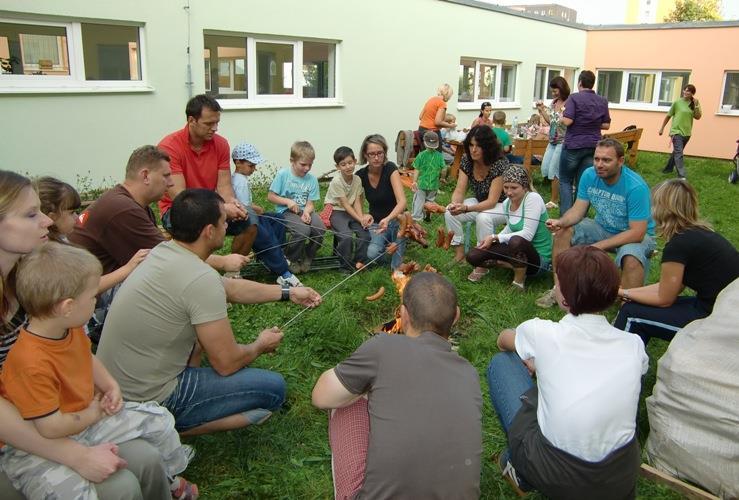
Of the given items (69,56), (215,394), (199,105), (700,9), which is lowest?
(215,394)

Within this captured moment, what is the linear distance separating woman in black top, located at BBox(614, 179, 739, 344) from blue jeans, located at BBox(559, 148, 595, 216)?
4.14 meters

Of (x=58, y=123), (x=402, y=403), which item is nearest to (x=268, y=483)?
(x=402, y=403)

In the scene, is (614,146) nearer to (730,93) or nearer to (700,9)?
(730,93)

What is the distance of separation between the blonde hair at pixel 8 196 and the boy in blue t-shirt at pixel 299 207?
3.10 metres

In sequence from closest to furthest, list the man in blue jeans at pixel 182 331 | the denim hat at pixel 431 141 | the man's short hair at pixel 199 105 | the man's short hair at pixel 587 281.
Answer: the man's short hair at pixel 587 281
the man in blue jeans at pixel 182 331
the man's short hair at pixel 199 105
the denim hat at pixel 431 141

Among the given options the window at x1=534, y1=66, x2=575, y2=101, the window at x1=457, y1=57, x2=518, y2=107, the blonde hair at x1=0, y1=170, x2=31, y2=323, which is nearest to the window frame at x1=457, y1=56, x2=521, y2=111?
the window at x1=457, y1=57, x2=518, y2=107

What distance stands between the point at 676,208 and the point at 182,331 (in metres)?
2.89

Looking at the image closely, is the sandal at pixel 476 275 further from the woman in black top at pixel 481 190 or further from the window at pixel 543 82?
the window at pixel 543 82

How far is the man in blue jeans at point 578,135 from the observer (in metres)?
7.59

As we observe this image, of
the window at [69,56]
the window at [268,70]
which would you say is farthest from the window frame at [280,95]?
the window at [69,56]

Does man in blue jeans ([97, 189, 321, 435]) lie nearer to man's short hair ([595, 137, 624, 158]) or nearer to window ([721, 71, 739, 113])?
man's short hair ([595, 137, 624, 158])

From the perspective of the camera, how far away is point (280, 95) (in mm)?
10164

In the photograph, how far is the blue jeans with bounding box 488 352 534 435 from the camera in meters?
2.81

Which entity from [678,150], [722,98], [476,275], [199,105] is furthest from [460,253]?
[722,98]
